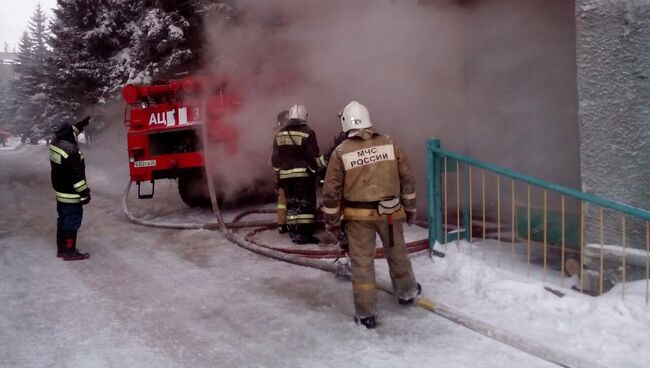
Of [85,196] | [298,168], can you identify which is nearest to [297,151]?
[298,168]

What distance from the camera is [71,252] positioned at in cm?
601

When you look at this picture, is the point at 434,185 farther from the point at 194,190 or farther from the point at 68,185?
the point at 194,190

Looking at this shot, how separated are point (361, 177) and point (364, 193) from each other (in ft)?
0.37

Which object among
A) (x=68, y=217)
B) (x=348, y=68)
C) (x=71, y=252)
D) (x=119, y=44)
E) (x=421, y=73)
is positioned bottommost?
(x=71, y=252)

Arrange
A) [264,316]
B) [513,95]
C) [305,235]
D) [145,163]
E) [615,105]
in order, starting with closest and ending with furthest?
[615,105] < [264,316] < [305,235] < [513,95] < [145,163]

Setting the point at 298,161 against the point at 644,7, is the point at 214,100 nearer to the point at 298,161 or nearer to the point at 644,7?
the point at 298,161

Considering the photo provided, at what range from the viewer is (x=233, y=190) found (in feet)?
26.9

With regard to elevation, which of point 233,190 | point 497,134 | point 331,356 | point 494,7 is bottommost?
point 331,356

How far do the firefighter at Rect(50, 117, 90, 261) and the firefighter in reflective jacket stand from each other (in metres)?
2.12

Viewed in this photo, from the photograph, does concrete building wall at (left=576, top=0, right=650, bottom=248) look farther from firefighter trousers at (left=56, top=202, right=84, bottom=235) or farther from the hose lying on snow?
firefighter trousers at (left=56, top=202, right=84, bottom=235)

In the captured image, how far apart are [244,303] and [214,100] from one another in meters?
3.57

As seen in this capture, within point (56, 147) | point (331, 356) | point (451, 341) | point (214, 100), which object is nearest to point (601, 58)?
point (451, 341)

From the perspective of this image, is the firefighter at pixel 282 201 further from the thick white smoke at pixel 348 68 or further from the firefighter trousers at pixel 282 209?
the thick white smoke at pixel 348 68

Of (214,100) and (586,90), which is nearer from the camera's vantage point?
(586,90)
